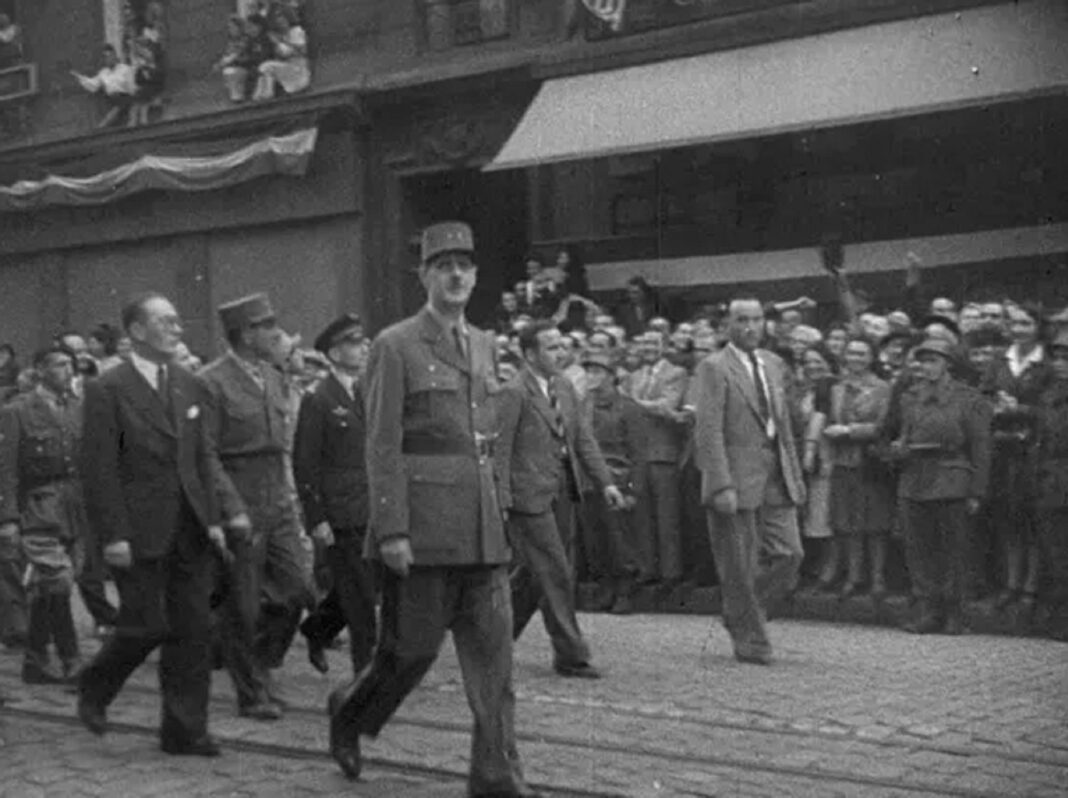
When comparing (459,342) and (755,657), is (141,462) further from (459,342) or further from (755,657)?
(755,657)

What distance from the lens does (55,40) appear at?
24234 millimetres

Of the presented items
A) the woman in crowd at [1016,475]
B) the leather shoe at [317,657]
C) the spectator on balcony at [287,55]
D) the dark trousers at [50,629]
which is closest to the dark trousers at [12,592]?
the dark trousers at [50,629]

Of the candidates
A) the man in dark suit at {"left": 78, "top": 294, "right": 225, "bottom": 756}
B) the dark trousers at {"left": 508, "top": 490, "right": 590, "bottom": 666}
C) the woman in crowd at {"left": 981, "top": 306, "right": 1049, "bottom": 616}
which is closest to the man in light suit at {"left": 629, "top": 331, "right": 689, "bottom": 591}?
the woman in crowd at {"left": 981, "top": 306, "right": 1049, "bottom": 616}

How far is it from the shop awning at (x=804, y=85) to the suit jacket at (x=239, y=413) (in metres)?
7.09

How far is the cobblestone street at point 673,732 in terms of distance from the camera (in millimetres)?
6746

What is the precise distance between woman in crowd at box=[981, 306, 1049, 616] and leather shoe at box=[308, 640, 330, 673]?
4089 millimetres

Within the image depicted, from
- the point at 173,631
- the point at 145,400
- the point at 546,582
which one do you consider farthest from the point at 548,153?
the point at 173,631

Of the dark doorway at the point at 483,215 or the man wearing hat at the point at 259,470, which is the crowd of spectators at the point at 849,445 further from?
the dark doorway at the point at 483,215

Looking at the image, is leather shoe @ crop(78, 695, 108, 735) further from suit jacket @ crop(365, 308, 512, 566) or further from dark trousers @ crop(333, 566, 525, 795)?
suit jacket @ crop(365, 308, 512, 566)

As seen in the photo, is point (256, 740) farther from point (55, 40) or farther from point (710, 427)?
point (55, 40)

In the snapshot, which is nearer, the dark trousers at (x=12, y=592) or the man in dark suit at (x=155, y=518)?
the man in dark suit at (x=155, y=518)

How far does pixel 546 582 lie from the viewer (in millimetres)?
9273

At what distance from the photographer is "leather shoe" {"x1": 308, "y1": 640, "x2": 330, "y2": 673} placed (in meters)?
9.44

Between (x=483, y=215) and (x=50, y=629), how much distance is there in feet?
34.7
